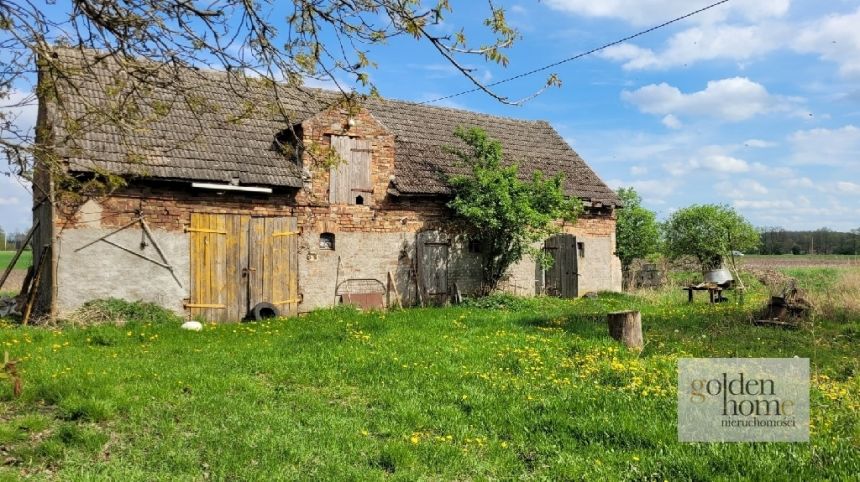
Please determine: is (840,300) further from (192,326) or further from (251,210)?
(192,326)

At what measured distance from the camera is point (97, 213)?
12500mm

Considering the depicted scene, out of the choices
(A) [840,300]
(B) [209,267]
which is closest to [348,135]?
(B) [209,267]

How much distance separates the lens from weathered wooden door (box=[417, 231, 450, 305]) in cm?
1617

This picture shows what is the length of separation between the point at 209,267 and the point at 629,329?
930 cm

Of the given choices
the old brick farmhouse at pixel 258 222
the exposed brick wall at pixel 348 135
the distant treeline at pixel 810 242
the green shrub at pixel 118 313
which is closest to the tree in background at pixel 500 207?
the old brick farmhouse at pixel 258 222

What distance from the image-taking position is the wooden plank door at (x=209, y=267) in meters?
13.4

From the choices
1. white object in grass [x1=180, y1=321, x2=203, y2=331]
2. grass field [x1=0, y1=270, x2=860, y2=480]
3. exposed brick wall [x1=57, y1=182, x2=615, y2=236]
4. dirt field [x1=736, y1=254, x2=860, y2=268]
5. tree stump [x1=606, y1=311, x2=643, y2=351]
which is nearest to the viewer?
grass field [x1=0, y1=270, x2=860, y2=480]

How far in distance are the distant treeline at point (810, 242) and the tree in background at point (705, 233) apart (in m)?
25.0

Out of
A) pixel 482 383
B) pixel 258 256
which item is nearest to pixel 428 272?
pixel 258 256

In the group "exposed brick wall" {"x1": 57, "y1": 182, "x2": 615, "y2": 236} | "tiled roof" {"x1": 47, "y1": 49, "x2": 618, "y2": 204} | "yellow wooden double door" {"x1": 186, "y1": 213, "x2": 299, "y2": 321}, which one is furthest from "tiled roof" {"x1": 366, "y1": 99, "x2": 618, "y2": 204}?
"yellow wooden double door" {"x1": 186, "y1": 213, "x2": 299, "y2": 321}

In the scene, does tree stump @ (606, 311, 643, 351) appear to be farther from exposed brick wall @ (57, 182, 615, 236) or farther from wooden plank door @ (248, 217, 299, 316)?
wooden plank door @ (248, 217, 299, 316)

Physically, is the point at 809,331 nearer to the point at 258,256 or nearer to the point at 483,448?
the point at 483,448

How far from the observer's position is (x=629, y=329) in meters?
8.98

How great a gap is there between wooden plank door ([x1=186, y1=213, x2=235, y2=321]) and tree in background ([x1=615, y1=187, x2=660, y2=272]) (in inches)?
698
